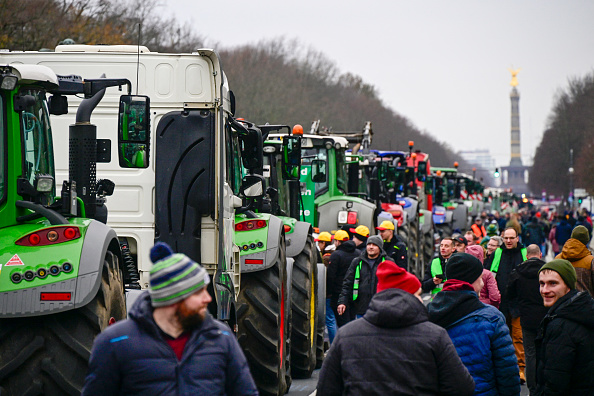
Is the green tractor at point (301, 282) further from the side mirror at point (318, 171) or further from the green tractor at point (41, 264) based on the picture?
the green tractor at point (41, 264)

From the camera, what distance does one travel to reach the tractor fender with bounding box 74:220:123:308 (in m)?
6.39

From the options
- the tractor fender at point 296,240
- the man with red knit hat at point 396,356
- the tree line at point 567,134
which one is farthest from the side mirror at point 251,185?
the tree line at point 567,134

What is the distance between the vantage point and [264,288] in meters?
10.5

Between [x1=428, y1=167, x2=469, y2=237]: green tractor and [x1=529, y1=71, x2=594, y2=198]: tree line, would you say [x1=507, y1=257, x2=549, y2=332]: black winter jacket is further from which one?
[x1=529, y1=71, x2=594, y2=198]: tree line

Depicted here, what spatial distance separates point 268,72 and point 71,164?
247 feet

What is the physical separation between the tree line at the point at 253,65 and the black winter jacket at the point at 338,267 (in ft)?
12.6

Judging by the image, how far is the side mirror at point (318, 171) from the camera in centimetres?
1666

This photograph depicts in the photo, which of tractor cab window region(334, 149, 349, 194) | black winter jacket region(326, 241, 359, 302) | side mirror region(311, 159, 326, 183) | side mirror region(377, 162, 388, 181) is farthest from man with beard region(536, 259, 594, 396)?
side mirror region(377, 162, 388, 181)

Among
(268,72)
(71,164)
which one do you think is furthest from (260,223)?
(268,72)

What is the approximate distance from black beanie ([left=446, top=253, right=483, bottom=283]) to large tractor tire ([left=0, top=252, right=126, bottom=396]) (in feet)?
6.65

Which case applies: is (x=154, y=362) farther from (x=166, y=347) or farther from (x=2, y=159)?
(x=2, y=159)

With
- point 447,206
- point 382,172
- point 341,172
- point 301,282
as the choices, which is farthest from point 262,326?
point 447,206

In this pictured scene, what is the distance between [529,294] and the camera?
11453mm

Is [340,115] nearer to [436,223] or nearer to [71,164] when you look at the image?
[436,223]
